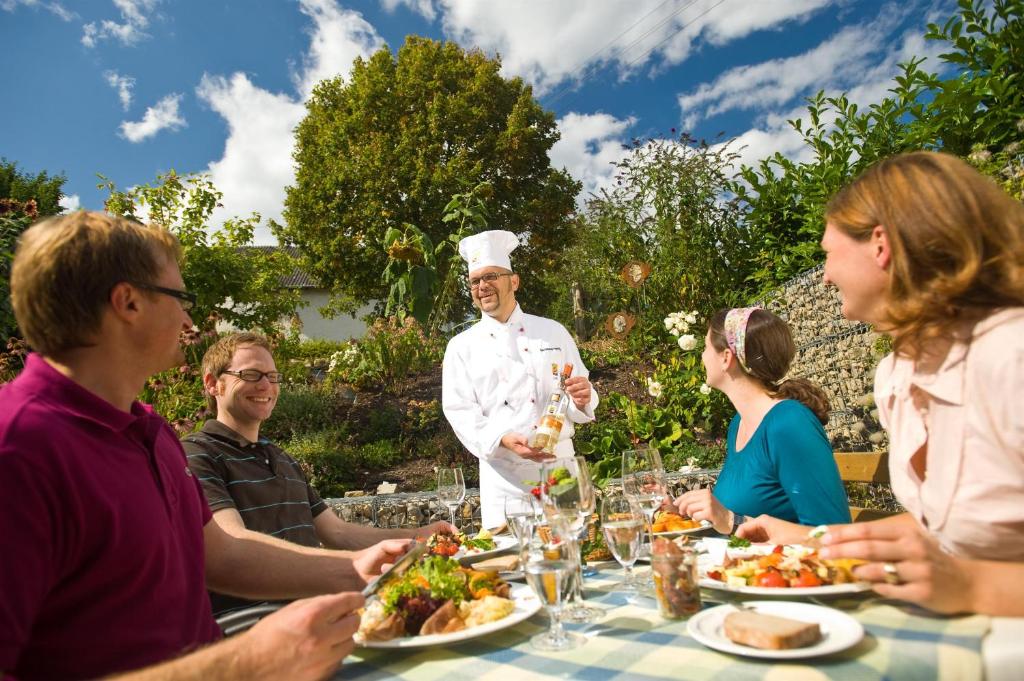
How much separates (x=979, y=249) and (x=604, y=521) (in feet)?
3.73

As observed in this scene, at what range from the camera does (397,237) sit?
1123cm

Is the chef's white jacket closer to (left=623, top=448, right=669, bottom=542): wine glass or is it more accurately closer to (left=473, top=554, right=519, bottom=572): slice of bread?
(left=473, top=554, right=519, bottom=572): slice of bread

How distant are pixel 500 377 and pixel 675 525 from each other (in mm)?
1987

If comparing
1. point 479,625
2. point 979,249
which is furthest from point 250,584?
point 979,249

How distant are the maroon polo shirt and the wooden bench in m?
2.68

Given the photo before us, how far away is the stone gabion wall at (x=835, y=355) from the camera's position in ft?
19.8

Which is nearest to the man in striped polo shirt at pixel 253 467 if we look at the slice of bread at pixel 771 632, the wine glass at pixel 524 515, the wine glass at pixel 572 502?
the wine glass at pixel 524 515

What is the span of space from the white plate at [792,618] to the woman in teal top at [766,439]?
0.86 metres

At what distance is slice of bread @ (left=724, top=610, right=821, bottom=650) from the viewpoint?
1.20 metres

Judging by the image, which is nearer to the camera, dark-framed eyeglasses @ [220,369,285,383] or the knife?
the knife

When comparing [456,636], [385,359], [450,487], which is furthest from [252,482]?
[385,359]

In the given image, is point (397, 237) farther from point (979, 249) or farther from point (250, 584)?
point (979, 249)

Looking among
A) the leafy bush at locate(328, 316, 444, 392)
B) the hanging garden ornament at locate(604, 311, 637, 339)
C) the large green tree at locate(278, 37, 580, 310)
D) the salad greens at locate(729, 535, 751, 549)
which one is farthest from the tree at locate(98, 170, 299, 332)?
the large green tree at locate(278, 37, 580, 310)

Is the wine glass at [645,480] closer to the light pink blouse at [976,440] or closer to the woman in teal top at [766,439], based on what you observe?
the woman in teal top at [766,439]
